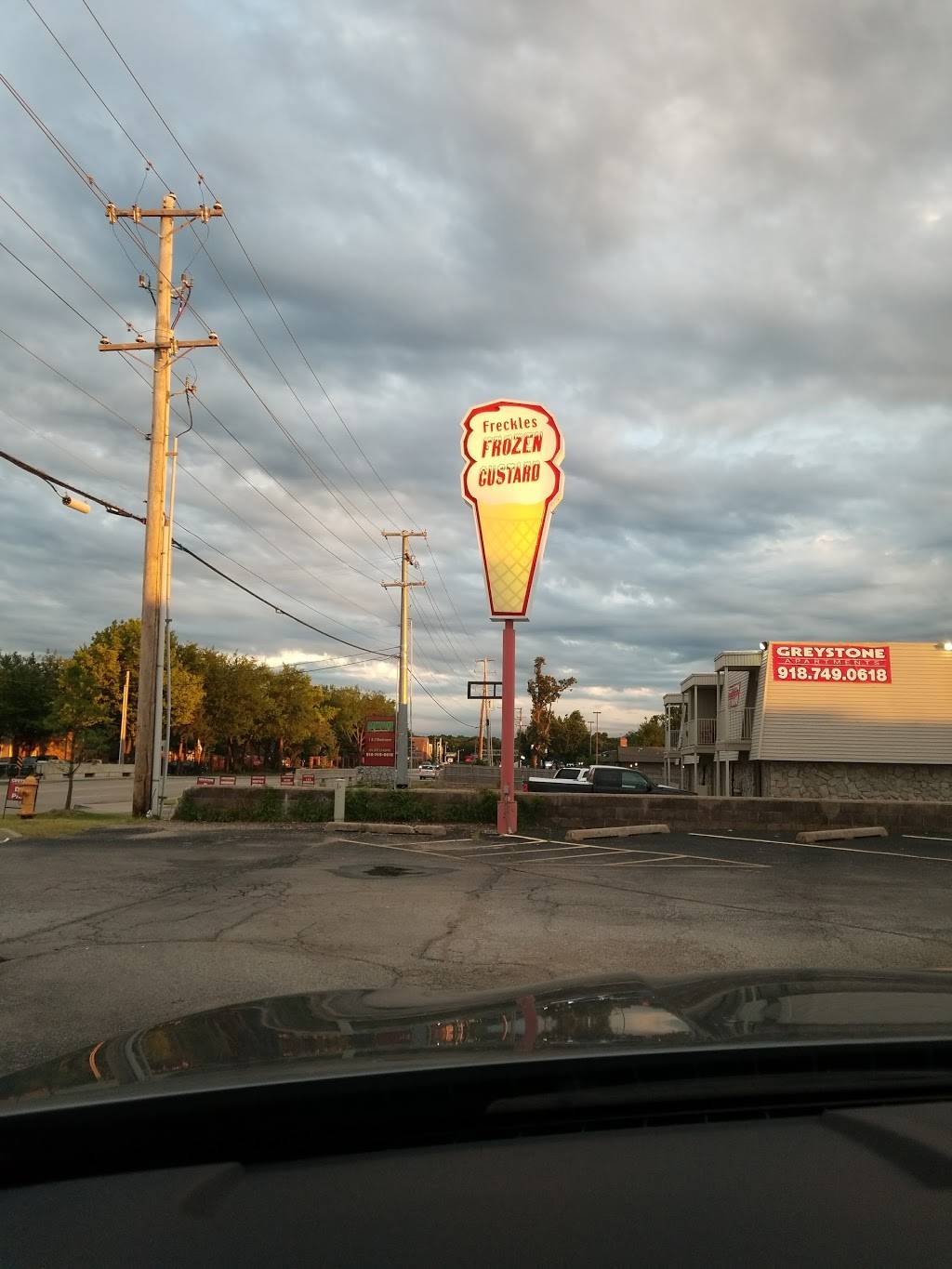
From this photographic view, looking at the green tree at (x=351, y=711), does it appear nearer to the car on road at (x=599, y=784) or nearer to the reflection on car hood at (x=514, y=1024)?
the car on road at (x=599, y=784)

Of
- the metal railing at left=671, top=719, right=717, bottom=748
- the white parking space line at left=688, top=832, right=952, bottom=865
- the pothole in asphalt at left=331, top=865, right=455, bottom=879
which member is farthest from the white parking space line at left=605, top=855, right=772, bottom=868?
the metal railing at left=671, top=719, right=717, bottom=748

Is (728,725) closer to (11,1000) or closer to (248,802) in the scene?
(248,802)

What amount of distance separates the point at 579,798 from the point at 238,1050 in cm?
1708

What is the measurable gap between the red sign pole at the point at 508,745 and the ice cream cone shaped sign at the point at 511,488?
595 millimetres

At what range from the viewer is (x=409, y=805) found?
1952cm

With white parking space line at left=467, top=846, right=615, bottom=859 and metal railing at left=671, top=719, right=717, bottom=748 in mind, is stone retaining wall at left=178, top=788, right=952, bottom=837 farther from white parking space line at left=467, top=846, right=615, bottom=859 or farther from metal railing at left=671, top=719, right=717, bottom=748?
metal railing at left=671, top=719, right=717, bottom=748

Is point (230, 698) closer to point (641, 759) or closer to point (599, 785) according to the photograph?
point (599, 785)

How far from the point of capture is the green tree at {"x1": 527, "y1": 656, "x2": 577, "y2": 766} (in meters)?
89.8

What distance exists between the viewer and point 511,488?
1916cm

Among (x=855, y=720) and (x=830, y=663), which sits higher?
(x=830, y=663)

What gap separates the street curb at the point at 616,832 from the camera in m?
17.3

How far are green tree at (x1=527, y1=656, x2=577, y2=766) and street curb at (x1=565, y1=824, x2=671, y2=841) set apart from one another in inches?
2811

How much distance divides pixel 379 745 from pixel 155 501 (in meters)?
19.4

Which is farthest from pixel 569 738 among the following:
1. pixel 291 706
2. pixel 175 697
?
pixel 175 697
